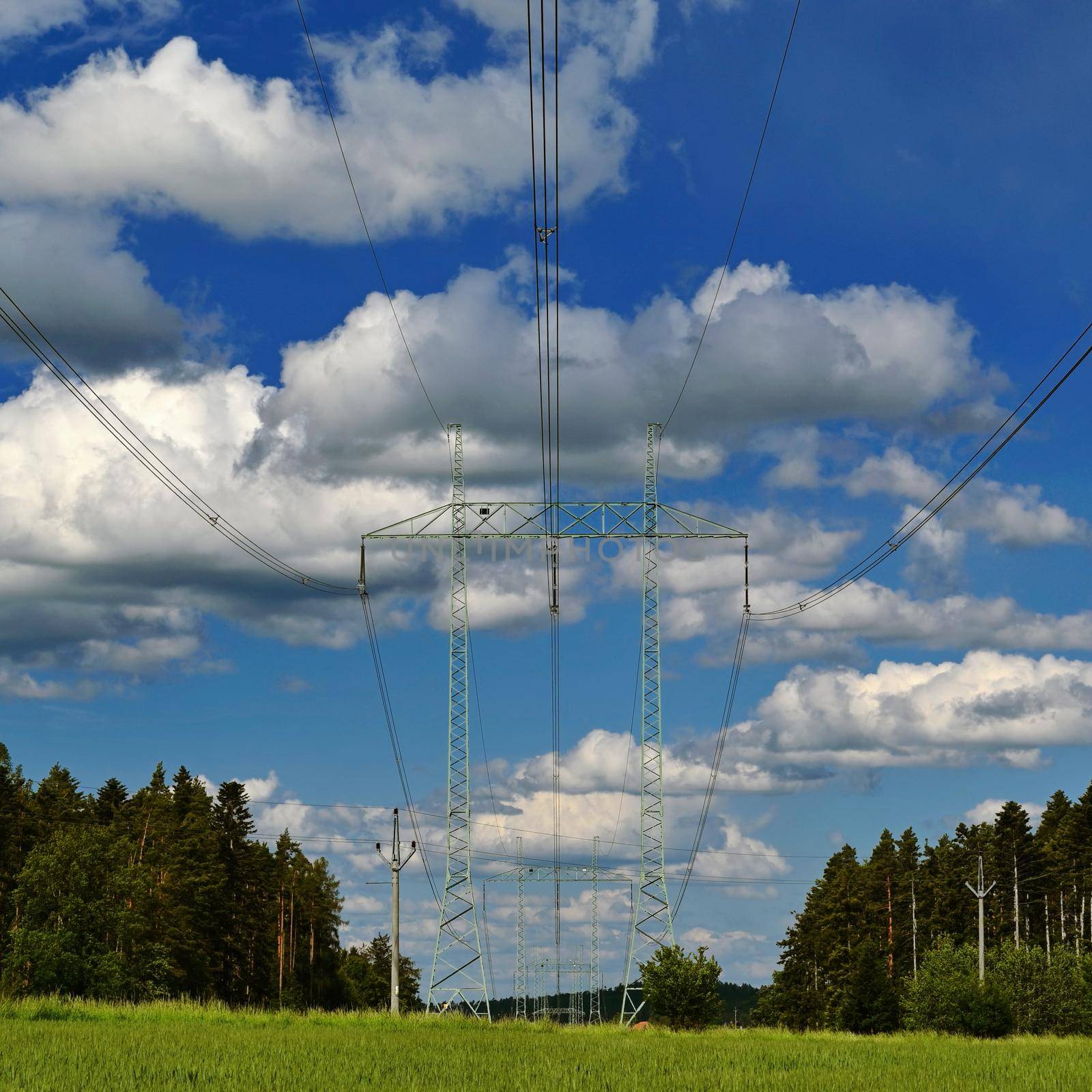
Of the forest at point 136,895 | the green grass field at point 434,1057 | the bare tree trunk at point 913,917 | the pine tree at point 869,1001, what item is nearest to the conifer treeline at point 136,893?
the forest at point 136,895

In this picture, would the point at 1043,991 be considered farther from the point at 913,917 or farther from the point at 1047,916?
the point at 913,917

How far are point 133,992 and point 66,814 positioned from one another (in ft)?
69.1

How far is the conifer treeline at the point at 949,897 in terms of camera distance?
365ft

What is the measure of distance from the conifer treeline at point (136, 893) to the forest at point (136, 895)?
9 cm

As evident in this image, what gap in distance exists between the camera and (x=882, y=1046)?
180 feet

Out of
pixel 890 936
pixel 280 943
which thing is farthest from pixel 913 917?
pixel 280 943

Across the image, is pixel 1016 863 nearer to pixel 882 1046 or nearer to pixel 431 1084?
pixel 882 1046

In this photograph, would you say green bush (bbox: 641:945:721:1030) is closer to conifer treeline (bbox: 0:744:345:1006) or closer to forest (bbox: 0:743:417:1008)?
forest (bbox: 0:743:417:1008)

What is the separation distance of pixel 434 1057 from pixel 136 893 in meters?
51.4

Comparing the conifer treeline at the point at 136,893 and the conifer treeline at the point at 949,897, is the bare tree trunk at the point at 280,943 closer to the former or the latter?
the conifer treeline at the point at 136,893

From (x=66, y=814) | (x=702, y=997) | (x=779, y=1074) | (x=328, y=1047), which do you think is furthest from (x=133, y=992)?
(x=779, y=1074)

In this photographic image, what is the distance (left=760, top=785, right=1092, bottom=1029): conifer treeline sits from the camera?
111 metres

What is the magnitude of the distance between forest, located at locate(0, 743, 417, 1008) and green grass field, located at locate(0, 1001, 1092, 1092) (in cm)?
1875

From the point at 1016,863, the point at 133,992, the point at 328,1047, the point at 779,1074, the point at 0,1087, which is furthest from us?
the point at 1016,863
